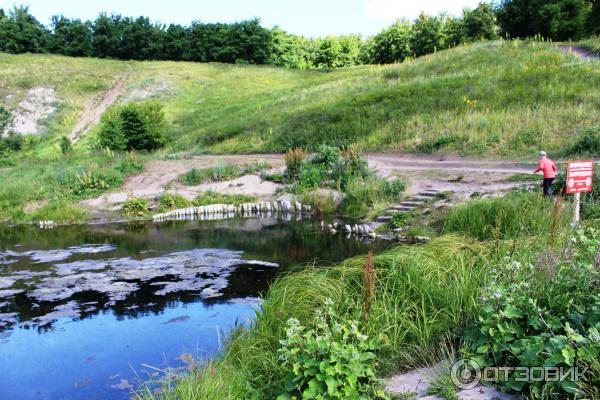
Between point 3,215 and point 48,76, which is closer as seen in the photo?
point 3,215

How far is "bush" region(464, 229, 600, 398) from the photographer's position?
161 inches

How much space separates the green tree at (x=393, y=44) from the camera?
69.9 meters

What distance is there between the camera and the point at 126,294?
10711 millimetres

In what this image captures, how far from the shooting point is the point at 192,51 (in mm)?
76625

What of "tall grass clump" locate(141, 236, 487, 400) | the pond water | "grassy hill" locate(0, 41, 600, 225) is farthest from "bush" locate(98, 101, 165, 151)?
"tall grass clump" locate(141, 236, 487, 400)

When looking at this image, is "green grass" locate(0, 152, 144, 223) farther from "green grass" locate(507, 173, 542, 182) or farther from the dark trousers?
the dark trousers

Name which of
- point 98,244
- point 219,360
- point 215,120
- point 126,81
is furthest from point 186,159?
point 126,81

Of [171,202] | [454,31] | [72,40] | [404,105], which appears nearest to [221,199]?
[171,202]

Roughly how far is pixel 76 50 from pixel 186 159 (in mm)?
56699

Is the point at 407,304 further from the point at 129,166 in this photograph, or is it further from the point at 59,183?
the point at 129,166

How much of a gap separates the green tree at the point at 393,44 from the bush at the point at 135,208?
180 ft

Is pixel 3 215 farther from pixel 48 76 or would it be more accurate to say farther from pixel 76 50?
pixel 76 50

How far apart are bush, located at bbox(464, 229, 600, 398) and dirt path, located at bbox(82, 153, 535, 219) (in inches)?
453

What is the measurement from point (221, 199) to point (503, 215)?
39.4ft
